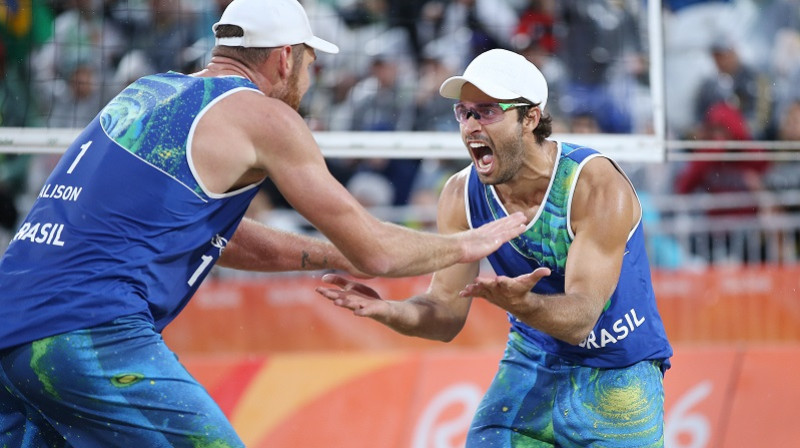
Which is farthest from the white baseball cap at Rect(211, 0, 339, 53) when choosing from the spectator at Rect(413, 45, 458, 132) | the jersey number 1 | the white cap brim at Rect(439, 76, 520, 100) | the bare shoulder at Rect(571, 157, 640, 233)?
the spectator at Rect(413, 45, 458, 132)

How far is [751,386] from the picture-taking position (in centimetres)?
820

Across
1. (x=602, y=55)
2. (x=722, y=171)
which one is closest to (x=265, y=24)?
(x=602, y=55)

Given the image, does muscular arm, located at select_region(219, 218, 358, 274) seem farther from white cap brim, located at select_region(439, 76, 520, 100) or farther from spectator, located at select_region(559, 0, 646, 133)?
spectator, located at select_region(559, 0, 646, 133)

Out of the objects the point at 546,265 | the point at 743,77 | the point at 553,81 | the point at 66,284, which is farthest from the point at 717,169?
the point at 66,284

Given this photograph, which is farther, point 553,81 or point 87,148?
point 553,81

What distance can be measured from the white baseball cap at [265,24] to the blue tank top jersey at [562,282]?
1.34m

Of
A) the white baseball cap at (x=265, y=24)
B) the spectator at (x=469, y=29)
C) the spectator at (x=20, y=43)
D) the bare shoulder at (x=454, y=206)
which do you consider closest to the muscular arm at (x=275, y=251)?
the bare shoulder at (x=454, y=206)

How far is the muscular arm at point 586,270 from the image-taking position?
15.1 feet

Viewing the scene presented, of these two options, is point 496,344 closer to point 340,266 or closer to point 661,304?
point 661,304

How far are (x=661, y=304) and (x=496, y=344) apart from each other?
1.54m

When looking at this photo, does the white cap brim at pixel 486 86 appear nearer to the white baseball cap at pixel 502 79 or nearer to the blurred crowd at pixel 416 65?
the white baseball cap at pixel 502 79

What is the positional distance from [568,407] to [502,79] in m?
1.52

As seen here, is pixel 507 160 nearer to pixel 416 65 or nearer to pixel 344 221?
pixel 344 221

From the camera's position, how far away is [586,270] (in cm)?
491
